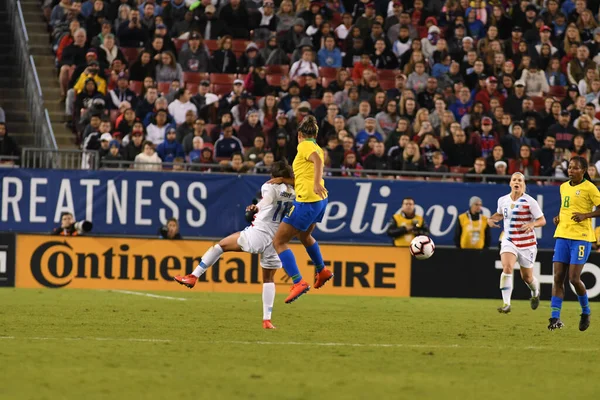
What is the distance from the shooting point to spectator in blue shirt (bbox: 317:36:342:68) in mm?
26062

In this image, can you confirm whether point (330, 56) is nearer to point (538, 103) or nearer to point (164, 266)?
point (538, 103)

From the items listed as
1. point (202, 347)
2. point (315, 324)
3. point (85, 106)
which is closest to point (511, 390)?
point (202, 347)

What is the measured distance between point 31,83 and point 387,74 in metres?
7.81

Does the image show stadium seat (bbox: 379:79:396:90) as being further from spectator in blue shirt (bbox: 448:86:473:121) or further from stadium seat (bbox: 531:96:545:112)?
stadium seat (bbox: 531:96:545:112)

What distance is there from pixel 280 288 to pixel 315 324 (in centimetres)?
723

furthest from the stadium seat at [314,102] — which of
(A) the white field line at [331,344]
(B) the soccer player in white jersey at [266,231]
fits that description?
(A) the white field line at [331,344]

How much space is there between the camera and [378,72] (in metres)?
26.4

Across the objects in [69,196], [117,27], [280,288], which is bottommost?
[280,288]

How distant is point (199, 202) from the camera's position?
22547 mm

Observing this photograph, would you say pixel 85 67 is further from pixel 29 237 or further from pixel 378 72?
pixel 378 72

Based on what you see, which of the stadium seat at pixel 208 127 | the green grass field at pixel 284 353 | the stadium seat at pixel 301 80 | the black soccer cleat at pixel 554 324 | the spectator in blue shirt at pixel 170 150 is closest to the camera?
the green grass field at pixel 284 353

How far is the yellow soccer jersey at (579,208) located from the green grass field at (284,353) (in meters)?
1.16

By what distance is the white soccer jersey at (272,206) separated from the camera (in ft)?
44.5

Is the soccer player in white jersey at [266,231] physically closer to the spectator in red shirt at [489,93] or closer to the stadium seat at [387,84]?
the spectator in red shirt at [489,93]
